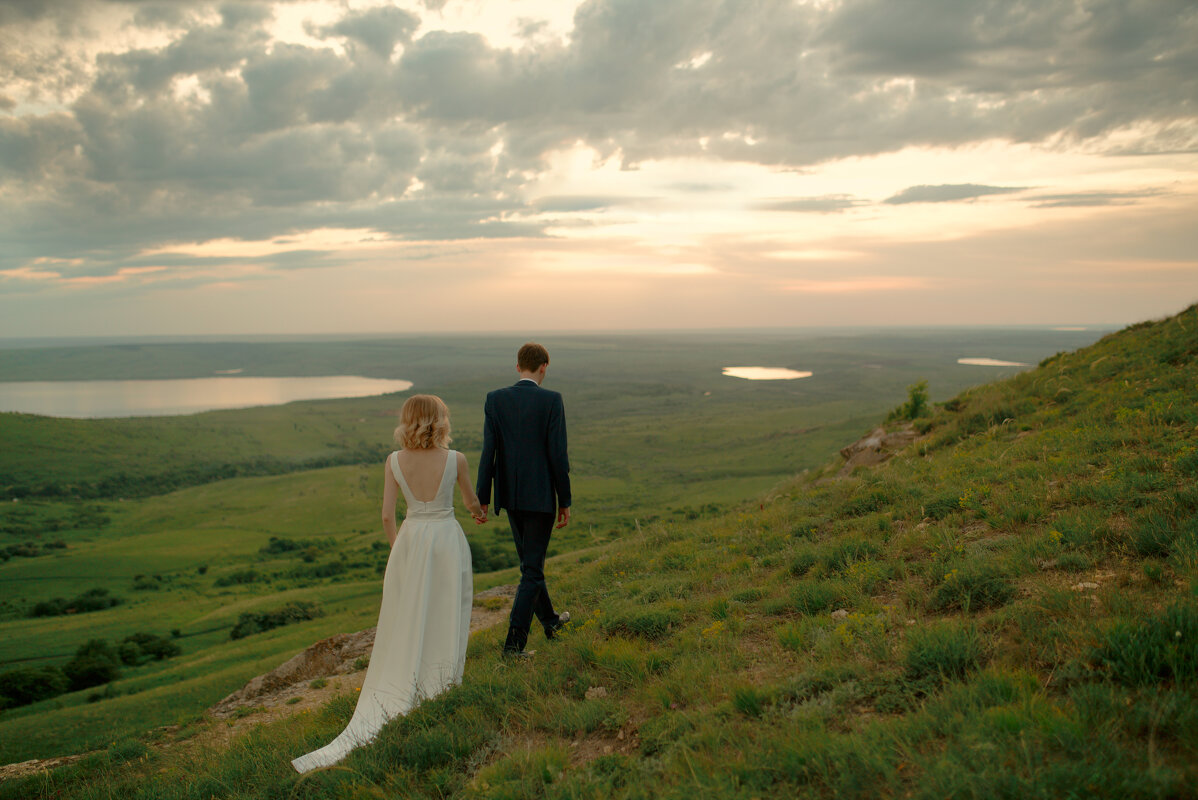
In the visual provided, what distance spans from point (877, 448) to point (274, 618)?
35.8 m

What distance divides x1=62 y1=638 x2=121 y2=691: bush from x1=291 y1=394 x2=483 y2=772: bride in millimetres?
34067

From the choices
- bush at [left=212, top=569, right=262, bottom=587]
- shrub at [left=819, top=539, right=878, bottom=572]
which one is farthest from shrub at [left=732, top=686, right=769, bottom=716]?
bush at [left=212, top=569, right=262, bottom=587]

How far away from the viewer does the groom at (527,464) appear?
570 centimetres

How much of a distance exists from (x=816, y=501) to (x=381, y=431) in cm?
16168

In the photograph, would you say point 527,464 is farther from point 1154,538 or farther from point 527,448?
point 1154,538

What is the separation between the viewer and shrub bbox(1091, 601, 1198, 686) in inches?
120

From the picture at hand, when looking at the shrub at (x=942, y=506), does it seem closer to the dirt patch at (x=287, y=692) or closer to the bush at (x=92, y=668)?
the dirt patch at (x=287, y=692)

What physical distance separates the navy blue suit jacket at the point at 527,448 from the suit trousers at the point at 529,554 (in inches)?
5.5

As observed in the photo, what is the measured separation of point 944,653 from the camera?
3.78 m

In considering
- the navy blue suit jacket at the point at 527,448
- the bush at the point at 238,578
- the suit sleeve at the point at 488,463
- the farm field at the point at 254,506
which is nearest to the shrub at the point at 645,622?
the navy blue suit jacket at the point at 527,448

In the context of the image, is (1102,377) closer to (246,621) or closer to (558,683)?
(558,683)

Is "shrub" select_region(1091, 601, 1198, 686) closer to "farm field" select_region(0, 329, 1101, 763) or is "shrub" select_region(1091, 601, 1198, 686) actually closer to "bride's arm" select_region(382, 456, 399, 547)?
"bride's arm" select_region(382, 456, 399, 547)

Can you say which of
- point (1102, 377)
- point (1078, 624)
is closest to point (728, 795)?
point (1078, 624)

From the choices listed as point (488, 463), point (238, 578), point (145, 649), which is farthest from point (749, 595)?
point (238, 578)
